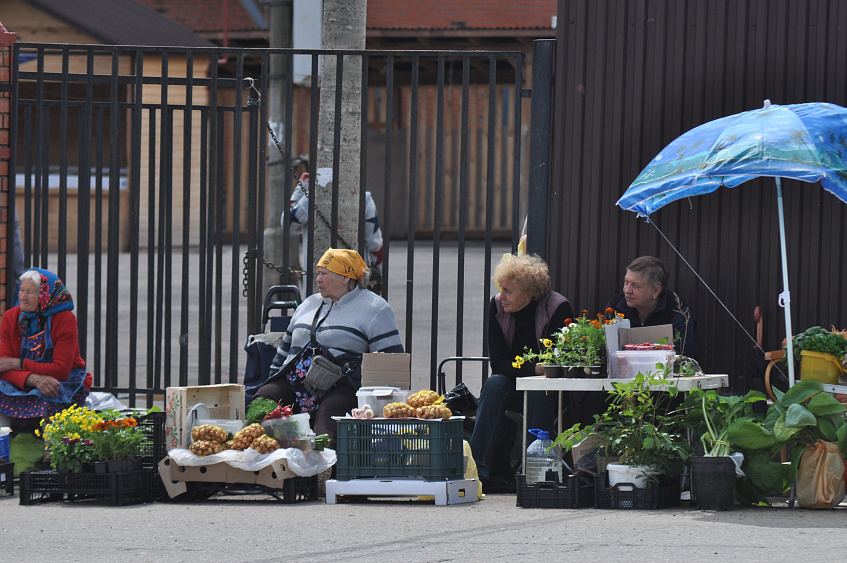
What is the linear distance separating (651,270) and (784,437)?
51.9 inches

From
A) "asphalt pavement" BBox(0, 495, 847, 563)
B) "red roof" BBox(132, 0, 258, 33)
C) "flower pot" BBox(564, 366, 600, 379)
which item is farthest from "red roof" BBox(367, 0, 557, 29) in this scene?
"asphalt pavement" BBox(0, 495, 847, 563)

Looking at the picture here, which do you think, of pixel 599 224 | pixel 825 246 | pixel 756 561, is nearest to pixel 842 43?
pixel 825 246

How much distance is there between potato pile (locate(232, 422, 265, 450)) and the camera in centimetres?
628

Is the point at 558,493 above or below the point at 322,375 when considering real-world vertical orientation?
below

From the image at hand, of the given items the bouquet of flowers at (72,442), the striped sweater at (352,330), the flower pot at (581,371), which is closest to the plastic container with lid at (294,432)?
the striped sweater at (352,330)

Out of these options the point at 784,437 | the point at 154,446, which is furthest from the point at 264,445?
the point at 784,437

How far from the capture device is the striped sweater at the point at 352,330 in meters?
7.07

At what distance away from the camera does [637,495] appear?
19.2ft

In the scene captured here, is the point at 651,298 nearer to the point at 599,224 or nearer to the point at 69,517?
the point at 599,224

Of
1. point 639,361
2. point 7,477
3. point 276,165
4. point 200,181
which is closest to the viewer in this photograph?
point 639,361

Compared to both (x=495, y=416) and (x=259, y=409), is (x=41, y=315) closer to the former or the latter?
(x=259, y=409)

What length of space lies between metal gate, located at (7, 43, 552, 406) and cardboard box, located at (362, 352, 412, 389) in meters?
0.46

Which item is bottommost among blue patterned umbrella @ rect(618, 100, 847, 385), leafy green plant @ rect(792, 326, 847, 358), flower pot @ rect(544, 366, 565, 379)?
flower pot @ rect(544, 366, 565, 379)

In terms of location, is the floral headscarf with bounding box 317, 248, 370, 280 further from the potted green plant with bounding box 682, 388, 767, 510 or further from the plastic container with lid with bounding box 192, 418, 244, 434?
the potted green plant with bounding box 682, 388, 767, 510
